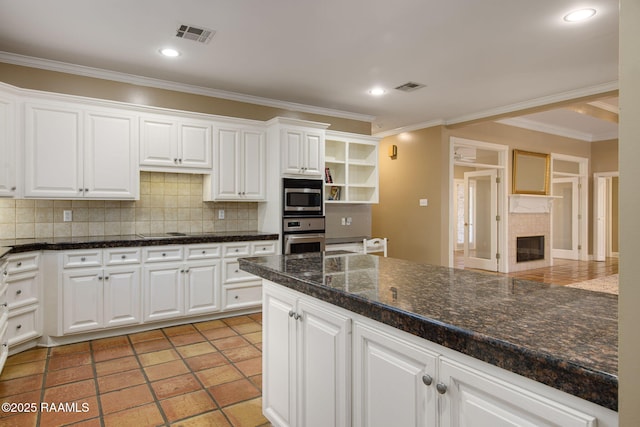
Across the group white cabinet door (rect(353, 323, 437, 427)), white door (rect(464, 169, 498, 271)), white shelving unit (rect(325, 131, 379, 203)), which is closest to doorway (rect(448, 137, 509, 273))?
white door (rect(464, 169, 498, 271))

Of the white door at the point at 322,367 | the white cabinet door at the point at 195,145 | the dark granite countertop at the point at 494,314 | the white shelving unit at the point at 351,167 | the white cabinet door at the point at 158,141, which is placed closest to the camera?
the dark granite countertop at the point at 494,314

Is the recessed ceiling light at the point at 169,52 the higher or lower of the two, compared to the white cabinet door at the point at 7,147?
higher

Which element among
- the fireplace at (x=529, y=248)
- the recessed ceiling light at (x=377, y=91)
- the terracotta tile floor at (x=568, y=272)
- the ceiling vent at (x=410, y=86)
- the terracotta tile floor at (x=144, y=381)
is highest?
the recessed ceiling light at (x=377, y=91)

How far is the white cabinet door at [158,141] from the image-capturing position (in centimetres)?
396

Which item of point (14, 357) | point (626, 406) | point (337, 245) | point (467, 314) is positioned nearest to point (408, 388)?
point (467, 314)

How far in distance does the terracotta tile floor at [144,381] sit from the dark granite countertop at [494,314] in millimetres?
1057

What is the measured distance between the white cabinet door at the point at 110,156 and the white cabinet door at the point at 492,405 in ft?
12.1

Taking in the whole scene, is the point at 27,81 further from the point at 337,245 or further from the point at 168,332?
the point at 337,245

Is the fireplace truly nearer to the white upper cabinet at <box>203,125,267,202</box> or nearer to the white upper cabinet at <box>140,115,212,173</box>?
the white upper cabinet at <box>203,125,267,202</box>

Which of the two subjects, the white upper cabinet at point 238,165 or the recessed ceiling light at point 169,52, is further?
the white upper cabinet at point 238,165

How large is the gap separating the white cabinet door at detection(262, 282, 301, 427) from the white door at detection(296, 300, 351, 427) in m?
0.07

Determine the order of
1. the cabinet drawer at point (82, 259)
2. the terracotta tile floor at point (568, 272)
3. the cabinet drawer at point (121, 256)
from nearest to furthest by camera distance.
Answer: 1. the cabinet drawer at point (82, 259)
2. the cabinet drawer at point (121, 256)
3. the terracotta tile floor at point (568, 272)

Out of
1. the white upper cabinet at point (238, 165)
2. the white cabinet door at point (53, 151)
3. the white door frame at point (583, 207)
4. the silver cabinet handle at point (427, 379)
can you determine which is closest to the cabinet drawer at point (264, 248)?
the white upper cabinet at point (238, 165)

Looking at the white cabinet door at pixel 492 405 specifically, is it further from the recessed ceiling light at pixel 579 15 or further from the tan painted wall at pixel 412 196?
the tan painted wall at pixel 412 196
